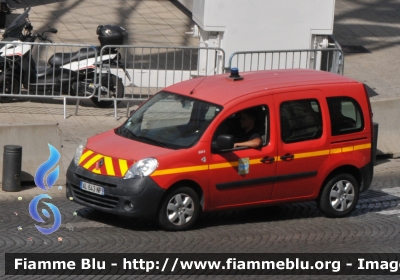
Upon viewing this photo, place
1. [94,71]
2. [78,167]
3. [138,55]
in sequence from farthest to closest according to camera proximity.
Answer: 1. [138,55]
2. [94,71]
3. [78,167]

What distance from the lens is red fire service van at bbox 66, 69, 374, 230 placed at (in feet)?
30.1

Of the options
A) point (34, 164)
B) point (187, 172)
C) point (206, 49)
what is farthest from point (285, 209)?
point (206, 49)

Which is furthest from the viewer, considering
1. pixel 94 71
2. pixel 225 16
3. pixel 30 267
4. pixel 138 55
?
pixel 138 55

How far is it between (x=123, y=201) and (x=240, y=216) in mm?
1809

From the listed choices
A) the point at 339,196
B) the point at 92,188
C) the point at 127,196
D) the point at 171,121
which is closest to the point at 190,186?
the point at 127,196

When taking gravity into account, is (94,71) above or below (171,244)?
above

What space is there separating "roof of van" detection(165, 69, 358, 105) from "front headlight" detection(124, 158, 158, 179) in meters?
1.07

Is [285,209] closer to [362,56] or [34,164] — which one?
[34,164]

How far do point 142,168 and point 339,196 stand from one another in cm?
263

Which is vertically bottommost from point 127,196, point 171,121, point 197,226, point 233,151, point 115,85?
point 197,226

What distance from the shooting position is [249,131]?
9.68 m

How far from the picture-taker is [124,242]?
8.89 metres

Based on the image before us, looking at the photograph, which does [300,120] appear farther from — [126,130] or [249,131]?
[126,130]

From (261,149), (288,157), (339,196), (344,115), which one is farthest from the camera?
A: (339,196)
